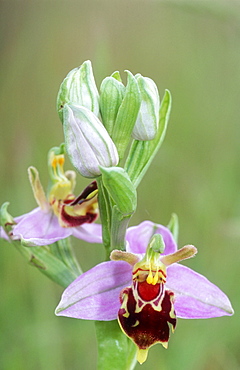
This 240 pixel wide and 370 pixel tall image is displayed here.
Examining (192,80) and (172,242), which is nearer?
(172,242)

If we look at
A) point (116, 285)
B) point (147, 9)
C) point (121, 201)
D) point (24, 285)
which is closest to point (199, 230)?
point (24, 285)

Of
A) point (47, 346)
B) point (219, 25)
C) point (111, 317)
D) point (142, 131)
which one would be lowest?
point (47, 346)

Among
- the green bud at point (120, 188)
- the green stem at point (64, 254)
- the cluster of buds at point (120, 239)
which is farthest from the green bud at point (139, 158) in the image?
the green stem at point (64, 254)

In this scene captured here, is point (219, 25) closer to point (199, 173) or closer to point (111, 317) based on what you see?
point (199, 173)

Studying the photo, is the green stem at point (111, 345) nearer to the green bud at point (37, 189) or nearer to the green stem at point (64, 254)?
the green stem at point (64, 254)

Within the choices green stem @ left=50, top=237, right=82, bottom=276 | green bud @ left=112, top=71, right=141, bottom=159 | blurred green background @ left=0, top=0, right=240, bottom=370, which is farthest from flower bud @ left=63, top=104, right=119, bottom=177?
blurred green background @ left=0, top=0, right=240, bottom=370

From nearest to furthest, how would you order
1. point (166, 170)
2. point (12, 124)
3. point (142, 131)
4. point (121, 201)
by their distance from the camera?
point (121, 201)
point (142, 131)
point (166, 170)
point (12, 124)

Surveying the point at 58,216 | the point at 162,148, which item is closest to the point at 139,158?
the point at 58,216
